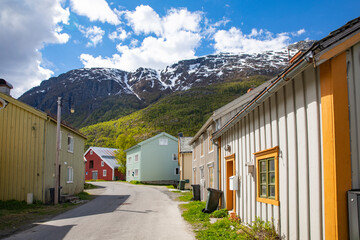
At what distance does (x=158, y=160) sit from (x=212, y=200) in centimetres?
3172

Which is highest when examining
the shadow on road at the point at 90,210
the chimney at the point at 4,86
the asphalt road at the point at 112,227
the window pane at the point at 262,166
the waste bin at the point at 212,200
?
the chimney at the point at 4,86

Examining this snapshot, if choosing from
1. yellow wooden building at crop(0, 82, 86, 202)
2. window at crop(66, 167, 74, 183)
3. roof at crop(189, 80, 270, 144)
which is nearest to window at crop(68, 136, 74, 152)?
window at crop(66, 167, 74, 183)

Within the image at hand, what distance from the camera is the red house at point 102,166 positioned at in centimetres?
5761

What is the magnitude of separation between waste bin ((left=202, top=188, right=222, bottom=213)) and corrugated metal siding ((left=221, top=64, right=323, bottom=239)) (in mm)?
4389

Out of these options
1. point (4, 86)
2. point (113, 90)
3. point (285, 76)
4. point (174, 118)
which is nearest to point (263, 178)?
point (285, 76)

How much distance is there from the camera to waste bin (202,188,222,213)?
1273 cm

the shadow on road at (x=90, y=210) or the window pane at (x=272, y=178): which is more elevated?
the window pane at (x=272, y=178)

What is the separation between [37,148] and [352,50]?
1703cm

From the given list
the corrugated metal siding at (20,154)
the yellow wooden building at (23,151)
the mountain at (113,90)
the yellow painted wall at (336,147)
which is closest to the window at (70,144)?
the yellow wooden building at (23,151)

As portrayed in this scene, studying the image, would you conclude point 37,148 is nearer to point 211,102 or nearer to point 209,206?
point 209,206

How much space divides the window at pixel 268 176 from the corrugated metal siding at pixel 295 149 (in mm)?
141

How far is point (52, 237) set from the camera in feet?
29.1

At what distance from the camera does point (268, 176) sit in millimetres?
7617

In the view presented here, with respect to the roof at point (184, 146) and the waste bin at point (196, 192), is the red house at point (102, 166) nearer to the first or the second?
the roof at point (184, 146)
